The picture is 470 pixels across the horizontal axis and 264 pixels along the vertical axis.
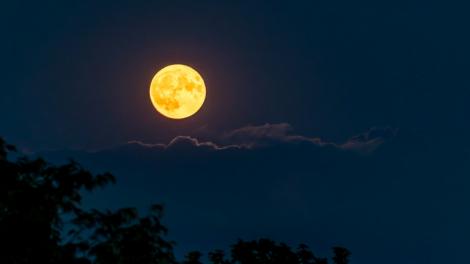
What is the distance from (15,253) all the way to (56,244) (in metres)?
1.30

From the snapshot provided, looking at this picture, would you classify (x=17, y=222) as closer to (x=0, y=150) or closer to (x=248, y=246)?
(x=0, y=150)

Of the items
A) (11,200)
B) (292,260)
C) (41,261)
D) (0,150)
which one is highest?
(292,260)

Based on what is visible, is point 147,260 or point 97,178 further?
point 147,260

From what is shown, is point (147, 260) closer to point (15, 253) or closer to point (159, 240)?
A: point (159, 240)

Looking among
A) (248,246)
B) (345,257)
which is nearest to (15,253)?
(248,246)

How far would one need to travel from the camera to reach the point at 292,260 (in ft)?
142

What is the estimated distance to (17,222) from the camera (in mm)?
18328

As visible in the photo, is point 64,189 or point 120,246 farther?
point 120,246

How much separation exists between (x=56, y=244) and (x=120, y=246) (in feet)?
10.3

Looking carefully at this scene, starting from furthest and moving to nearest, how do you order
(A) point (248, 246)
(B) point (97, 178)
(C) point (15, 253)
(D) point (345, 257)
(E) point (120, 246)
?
1. (D) point (345, 257)
2. (A) point (248, 246)
3. (E) point (120, 246)
4. (B) point (97, 178)
5. (C) point (15, 253)

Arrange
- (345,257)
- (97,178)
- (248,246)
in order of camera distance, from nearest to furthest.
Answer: (97,178), (248,246), (345,257)

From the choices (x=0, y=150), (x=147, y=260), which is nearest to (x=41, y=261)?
(x=0, y=150)

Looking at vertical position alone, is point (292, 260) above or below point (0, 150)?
above

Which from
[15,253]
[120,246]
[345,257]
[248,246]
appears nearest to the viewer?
[15,253]
